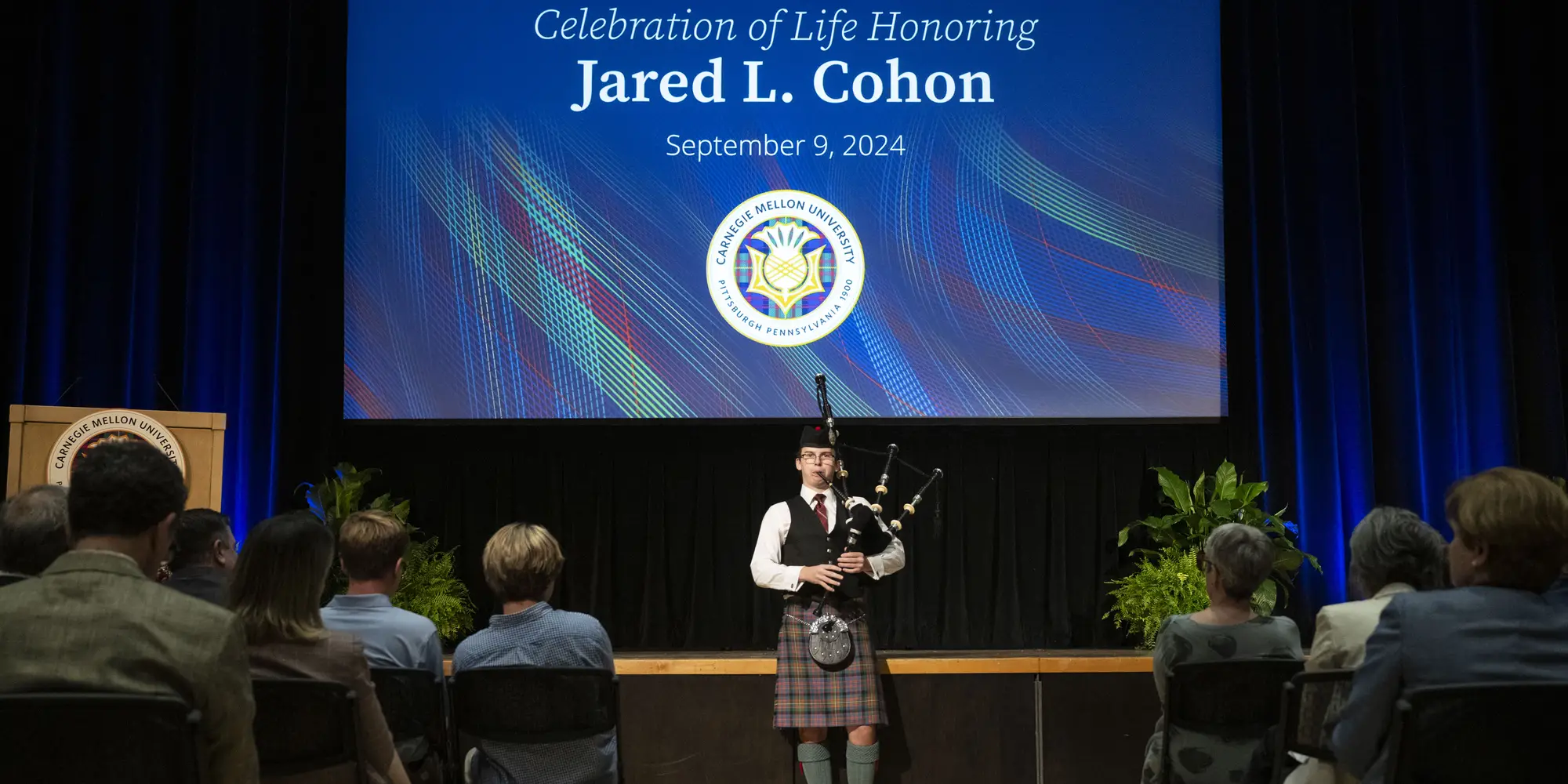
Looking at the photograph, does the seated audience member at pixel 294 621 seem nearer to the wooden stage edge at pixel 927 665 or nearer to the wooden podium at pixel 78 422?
the wooden podium at pixel 78 422

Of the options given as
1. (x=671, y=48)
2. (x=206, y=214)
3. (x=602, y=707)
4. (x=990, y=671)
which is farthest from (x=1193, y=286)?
Result: (x=206, y=214)

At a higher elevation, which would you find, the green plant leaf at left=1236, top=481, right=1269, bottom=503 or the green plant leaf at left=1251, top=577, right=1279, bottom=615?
the green plant leaf at left=1236, top=481, right=1269, bottom=503

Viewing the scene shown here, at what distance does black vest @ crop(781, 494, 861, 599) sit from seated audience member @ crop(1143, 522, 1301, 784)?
176 centimetres

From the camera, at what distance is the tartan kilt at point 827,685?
14.9 ft

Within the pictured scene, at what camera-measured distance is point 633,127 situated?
5.71 metres

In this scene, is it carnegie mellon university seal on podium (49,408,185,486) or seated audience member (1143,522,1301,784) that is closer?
seated audience member (1143,522,1301,784)

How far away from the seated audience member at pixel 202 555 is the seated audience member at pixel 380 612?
284 mm

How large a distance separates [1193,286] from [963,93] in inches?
55.0

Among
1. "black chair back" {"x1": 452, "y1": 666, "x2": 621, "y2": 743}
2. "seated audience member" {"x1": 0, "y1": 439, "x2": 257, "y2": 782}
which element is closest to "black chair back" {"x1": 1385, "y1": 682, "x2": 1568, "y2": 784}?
"black chair back" {"x1": 452, "y1": 666, "x2": 621, "y2": 743}

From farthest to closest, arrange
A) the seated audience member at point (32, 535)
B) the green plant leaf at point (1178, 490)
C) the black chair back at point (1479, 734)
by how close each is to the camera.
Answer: the green plant leaf at point (1178, 490), the seated audience member at point (32, 535), the black chair back at point (1479, 734)

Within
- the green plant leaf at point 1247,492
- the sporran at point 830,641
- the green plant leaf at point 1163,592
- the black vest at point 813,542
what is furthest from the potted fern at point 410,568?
the green plant leaf at point 1247,492

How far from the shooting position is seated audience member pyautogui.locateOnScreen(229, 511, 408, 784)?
2.25 m

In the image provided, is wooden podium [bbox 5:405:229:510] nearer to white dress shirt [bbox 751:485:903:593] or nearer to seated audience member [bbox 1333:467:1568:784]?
white dress shirt [bbox 751:485:903:593]

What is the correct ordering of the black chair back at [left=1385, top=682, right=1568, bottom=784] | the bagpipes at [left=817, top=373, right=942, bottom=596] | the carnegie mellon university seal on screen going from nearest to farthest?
the black chair back at [left=1385, top=682, right=1568, bottom=784], the bagpipes at [left=817, top=373, right=942, bottom=596], the carnegie mellon university seal on screen
